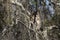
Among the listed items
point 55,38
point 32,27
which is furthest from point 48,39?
point 32,27

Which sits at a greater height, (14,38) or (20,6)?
(20,6)

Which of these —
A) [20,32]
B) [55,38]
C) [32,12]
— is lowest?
[55,38]

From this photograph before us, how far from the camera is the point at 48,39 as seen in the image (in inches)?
112

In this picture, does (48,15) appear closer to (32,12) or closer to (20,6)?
(32,12)

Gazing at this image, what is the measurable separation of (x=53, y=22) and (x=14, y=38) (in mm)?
693

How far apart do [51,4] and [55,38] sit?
53 centimetres

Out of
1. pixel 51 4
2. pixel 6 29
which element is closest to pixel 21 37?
pixel 6 29

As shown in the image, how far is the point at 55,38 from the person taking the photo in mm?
2906

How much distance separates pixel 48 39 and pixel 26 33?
41 cm

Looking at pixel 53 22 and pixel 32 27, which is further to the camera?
pixel 53 22

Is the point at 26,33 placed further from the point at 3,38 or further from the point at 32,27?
the point at 3,38

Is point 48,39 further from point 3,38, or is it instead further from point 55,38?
point 3,38

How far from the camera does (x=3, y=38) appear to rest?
2.57 m

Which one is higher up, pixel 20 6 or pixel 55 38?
pixel 20 6
